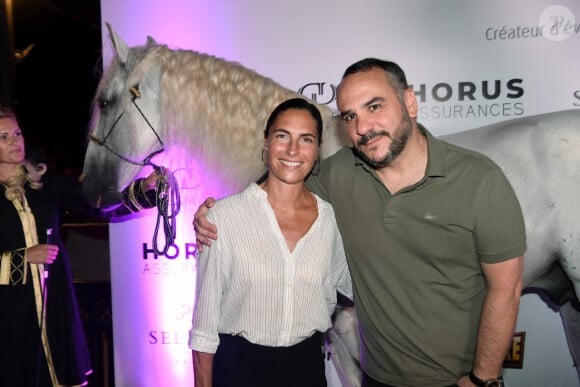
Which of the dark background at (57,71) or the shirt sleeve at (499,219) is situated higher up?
the dark background at (57,71)

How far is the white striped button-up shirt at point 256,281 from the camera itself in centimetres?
149

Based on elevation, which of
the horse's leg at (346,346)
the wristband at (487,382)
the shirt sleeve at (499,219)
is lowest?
the horse's leg at (346,346)

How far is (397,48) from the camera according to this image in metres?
2.72

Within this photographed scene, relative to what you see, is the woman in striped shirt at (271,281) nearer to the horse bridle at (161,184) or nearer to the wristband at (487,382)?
the wristband at (487,382)

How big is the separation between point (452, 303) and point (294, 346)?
1.76 feet

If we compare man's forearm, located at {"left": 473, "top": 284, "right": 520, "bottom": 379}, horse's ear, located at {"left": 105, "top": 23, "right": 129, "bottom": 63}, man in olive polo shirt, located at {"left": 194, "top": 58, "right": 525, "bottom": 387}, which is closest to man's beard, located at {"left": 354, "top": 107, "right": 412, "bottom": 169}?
man in olive polo shirt, located at {"left": 194, "top": 58, "right": 525, "bottom": 387}

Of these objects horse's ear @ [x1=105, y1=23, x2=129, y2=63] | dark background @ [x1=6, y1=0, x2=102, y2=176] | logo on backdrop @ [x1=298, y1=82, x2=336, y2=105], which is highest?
dark background @ [x1=6, y1=0, x2=102, y2=176]

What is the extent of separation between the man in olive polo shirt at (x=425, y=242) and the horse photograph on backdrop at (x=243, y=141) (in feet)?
2.93

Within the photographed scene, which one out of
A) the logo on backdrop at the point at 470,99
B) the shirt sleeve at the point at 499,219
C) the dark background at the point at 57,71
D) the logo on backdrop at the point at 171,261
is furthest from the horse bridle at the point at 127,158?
the dark background at the point at 57,71

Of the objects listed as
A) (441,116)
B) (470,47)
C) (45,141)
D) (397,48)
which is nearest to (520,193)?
(441,116)

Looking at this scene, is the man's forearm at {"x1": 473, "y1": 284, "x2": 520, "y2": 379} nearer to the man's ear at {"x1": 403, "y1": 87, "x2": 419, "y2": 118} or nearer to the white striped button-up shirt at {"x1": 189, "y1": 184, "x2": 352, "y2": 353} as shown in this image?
the white striped button-up shirt at {"x1": 189, "y1": 184, "x2": 352, "y2": 353}

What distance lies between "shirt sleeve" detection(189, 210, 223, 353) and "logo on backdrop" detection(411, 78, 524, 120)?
1717 millimetres

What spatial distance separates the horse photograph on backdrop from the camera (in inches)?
92.7

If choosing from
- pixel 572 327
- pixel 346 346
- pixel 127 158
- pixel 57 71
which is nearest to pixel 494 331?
pixel 346 346
